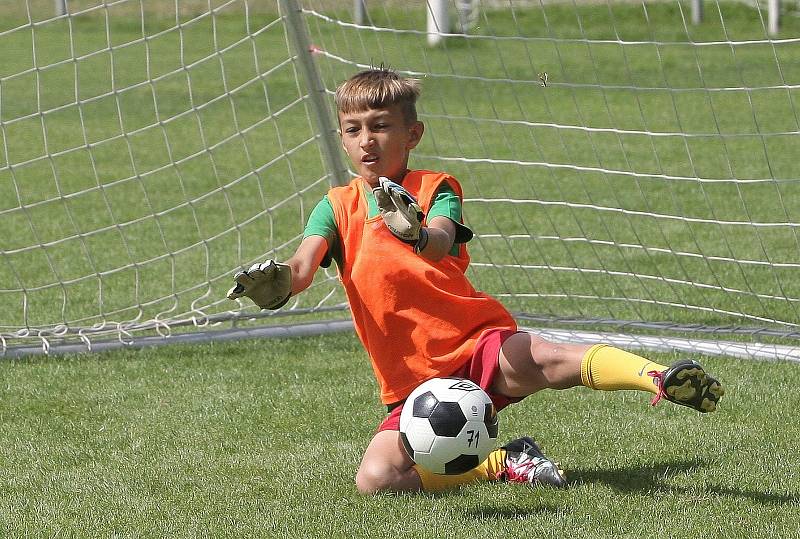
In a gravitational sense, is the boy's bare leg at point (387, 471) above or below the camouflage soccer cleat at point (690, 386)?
below

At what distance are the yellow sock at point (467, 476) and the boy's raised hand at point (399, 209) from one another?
0.83 m

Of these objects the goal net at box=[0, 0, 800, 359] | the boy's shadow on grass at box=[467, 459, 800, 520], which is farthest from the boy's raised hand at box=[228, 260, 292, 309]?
the goal net at box=[0, 0, 800, 359]

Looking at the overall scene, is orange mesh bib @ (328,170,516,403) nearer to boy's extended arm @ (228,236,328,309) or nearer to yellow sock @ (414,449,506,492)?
boy's extended arm @ (228,236,328,309)

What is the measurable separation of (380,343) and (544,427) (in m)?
0.79

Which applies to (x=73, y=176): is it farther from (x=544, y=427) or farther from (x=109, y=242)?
(x=544, y=427)

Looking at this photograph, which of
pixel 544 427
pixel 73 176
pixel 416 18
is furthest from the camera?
pixel 416 18

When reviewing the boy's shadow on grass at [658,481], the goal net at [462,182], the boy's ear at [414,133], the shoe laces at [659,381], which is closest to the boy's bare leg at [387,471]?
the boy's shadow on grass at [658,481]

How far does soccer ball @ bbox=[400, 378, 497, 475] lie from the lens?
3461 mm

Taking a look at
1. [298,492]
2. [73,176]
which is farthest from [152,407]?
[73,176]

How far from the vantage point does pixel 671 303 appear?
596 centimetres

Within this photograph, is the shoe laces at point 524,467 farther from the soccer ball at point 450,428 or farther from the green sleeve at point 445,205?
the green sleeve at point 445,205

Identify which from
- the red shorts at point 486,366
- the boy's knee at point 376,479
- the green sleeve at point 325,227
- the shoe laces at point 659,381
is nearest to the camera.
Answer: the shoe laces at point 659,381

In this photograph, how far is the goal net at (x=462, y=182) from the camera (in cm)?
570

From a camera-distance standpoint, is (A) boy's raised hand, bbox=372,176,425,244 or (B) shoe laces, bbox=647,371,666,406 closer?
(A) boy's raised hand, bbox=372,176,425,244
